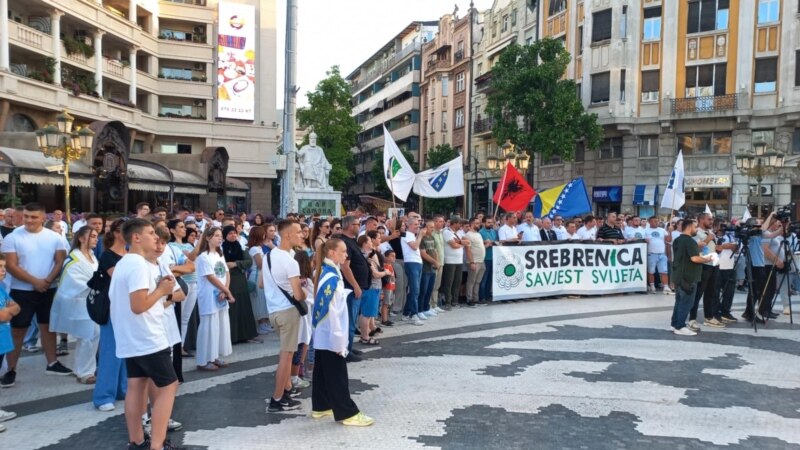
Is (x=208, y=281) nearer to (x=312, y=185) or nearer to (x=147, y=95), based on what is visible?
(x=312, y=185)

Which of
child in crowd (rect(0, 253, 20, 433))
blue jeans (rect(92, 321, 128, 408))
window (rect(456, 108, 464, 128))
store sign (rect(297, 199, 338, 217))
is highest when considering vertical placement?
window (rect(456, 108, 464, 128))

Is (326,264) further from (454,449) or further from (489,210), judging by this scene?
(489,210)

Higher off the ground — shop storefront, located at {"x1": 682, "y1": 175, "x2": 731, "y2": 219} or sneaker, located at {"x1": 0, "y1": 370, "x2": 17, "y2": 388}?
shop storefront, located at {"x1": 682, "y1": 175, "x2": 731, "y2": 219}

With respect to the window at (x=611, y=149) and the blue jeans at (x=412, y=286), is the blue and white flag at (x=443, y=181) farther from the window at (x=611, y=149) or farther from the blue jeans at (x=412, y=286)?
the window at (x=611, y=149)

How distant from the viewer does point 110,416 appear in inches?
215

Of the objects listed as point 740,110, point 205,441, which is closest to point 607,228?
point 205,441

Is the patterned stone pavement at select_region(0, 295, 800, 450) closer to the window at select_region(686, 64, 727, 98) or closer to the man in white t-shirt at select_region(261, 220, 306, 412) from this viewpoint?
the man in white t-shirt at select_region(261, 220, 306, 412)

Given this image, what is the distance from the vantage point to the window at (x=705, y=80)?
31438 mm

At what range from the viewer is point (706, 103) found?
31.4m

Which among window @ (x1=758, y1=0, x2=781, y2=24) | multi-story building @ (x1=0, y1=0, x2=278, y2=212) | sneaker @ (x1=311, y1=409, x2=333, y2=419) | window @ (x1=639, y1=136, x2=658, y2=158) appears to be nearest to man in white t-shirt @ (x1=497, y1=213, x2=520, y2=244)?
sneaker @ (x1=311, y1=409, x2=333, y2=419)

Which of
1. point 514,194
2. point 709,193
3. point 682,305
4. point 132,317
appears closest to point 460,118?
point 709,193

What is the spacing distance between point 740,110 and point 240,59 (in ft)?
94.0

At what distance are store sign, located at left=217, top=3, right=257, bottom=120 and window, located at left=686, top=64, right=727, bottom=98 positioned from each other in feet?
85.1

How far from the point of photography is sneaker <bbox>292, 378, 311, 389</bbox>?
6.36m
